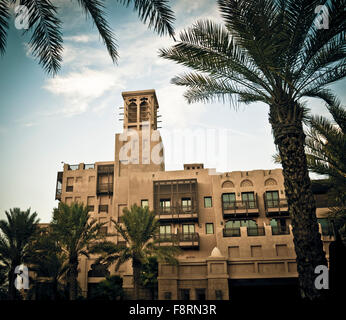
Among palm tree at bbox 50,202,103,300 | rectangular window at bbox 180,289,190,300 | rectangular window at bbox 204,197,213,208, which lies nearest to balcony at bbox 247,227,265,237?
rectangular window at bbox 204,197,213,208

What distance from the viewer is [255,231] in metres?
34.2

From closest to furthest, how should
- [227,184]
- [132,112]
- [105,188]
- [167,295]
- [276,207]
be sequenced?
[167,295] → [276,207] → [227,184] → [105,188] → [132,112]

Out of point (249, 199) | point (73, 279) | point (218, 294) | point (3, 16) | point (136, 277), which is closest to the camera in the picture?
point (3, 16)

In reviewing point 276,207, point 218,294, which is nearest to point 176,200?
point 276,207

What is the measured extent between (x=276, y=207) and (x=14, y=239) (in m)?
27.4

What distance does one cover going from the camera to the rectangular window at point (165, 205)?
42094mm

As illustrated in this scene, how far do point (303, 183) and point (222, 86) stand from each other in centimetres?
526

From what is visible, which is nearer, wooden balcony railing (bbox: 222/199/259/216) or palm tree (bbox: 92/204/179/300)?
palm tree (bbox: 92/204/179/300)

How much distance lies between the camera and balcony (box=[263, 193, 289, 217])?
38812 mm

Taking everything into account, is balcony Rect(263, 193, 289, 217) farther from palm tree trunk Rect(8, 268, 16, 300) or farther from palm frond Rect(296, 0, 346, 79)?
palm frond Rect(296, 0, 346, 79)

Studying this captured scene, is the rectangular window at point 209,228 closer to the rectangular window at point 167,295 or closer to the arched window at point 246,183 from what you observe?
the arched window at point 246,183

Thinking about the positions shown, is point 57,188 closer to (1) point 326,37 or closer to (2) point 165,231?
(2) point 165,231

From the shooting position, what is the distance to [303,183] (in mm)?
10727
